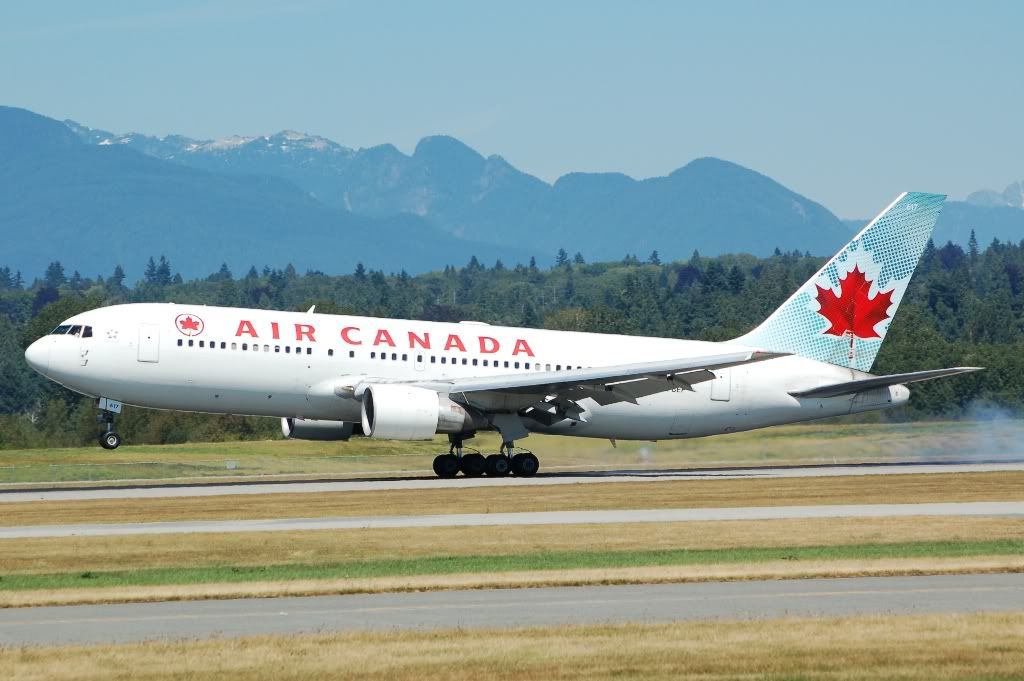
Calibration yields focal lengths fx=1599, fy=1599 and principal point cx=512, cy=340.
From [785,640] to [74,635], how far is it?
8.19 meters

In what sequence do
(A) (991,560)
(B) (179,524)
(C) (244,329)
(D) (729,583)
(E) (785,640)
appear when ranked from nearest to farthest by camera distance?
(E) (785,640) → (D) (729,583) → (A) (991,560) → (B) (179,524) → (C) (244,329)

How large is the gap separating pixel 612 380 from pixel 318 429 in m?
9.34

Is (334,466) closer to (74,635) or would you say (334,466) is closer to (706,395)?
(706,395)

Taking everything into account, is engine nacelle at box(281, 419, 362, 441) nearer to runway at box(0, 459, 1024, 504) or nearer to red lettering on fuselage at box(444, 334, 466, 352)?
runway at box(0, 459, 1024, 504)

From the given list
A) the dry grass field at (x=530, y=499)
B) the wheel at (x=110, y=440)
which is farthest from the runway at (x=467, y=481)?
the dry grass field at (x=530, y=499)

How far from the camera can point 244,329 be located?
44.8m

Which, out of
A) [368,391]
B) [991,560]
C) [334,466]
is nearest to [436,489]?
[368,391]

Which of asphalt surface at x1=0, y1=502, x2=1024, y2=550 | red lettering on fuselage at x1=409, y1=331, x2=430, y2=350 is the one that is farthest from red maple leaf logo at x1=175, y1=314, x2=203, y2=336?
asphalt surface at x1=0, y1=502, x2=1024, y2=550

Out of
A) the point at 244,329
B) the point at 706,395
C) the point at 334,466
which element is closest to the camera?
the point at 244,329

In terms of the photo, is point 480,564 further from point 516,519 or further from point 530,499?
point 530,499

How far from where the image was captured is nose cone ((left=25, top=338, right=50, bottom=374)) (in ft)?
148

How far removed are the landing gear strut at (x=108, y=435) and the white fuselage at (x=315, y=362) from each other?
2.26 ft

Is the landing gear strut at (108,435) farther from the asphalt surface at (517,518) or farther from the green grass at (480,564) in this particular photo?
the green grass at (480,564)

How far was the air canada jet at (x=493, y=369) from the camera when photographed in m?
44.3
